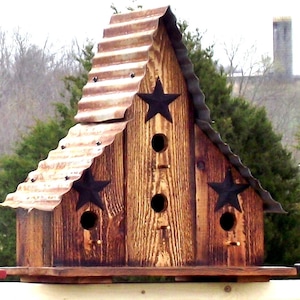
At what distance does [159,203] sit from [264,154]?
6.34m

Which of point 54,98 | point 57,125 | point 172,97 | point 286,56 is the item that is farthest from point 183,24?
point 286,56

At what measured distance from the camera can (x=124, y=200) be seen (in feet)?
18.8

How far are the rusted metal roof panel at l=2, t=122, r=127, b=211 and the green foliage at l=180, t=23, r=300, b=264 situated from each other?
5969 millimetres

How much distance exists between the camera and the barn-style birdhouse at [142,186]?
5.62 meters

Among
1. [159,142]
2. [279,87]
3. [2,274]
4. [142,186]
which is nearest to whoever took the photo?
[2,274]

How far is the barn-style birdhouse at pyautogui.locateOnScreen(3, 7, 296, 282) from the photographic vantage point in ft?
18.4

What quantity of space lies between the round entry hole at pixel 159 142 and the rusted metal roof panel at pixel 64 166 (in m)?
0.22

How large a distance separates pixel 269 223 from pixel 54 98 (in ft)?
54.8

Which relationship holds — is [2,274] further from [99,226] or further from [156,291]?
[156,291]

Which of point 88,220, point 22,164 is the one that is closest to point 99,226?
point 88,220

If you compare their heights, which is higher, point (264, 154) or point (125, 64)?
point (264, 154)

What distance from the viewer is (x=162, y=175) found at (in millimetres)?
5848

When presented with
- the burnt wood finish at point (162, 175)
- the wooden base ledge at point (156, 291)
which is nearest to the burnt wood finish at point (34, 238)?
the wooden base ledge at point (156, 291)

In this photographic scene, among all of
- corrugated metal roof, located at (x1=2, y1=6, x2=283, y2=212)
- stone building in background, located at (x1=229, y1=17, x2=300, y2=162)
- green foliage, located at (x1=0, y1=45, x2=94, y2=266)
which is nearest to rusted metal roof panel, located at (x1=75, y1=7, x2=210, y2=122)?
corrugated metal roof, located at (x1=2, y1=6, x2=283, y2=212)
